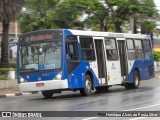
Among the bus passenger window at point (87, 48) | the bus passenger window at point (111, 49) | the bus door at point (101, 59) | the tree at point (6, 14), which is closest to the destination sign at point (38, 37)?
the bus passenger window at point (87, 48)

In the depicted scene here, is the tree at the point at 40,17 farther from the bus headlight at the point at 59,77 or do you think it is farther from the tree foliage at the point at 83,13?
the bus headlight at the point at 59,77

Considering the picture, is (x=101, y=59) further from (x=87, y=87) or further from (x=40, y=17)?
(x=40, y=17)

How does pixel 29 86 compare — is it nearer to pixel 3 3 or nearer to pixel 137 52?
pixel 137 52

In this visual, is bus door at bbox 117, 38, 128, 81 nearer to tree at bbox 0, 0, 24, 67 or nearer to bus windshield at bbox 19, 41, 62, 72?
bus windshield at bbox 19, 41, 62, 72


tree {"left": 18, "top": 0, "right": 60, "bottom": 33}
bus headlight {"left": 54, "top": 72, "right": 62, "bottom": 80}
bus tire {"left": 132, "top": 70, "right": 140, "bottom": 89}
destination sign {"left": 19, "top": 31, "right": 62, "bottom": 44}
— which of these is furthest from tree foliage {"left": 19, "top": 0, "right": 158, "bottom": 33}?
bus headlight {"left": 54, "top": 72, "right": 62, "bottom": 80}

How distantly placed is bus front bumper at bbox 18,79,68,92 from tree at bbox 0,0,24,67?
483 inches

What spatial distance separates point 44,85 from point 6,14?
521 inches

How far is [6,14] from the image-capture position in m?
32.0

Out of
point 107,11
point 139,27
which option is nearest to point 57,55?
point 107,11

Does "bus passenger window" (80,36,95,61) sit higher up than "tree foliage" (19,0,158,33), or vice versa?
"tree foliage" (19,0,158,33)

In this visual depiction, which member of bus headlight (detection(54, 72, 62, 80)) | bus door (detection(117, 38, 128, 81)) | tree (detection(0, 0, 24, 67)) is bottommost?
bus headlight (detection(54, 72, 62, 80))

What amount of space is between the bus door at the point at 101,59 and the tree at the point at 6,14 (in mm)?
10701

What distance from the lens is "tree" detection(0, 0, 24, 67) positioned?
104ft

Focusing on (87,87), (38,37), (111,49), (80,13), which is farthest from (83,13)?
(38,37)
